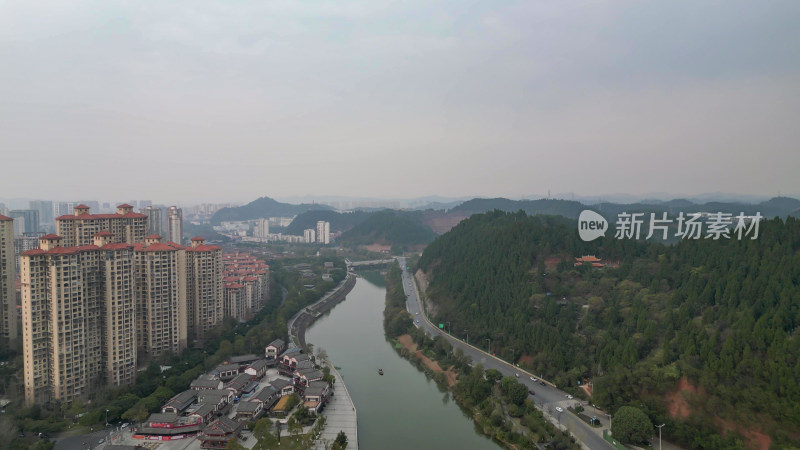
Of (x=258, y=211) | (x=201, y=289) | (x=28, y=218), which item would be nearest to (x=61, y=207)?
(x=28, y=218)

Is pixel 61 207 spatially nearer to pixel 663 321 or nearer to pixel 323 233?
pixel 323 233

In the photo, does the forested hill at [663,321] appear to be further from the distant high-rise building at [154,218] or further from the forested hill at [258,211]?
the forested hill at [258,211]

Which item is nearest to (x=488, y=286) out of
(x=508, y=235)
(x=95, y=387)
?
(x=508, y=235)

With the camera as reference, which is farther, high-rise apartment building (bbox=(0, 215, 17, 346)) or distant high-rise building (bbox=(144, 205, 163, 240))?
distant high-rise building (bbox=(144, 205, 163, 240))

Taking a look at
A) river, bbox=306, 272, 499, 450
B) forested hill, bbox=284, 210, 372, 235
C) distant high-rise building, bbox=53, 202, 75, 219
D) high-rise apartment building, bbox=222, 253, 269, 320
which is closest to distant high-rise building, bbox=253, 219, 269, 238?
forested hill, bbox=284, 210, 372, 235

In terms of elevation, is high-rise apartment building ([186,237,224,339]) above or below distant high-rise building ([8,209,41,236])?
below

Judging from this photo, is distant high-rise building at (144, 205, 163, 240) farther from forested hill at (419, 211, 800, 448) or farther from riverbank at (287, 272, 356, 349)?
forested hill at (419, 211, 800, 448)

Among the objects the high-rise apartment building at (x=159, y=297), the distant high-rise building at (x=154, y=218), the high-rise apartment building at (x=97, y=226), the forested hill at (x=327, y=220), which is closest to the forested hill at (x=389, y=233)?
the forested hill at (x=327, y=220)
